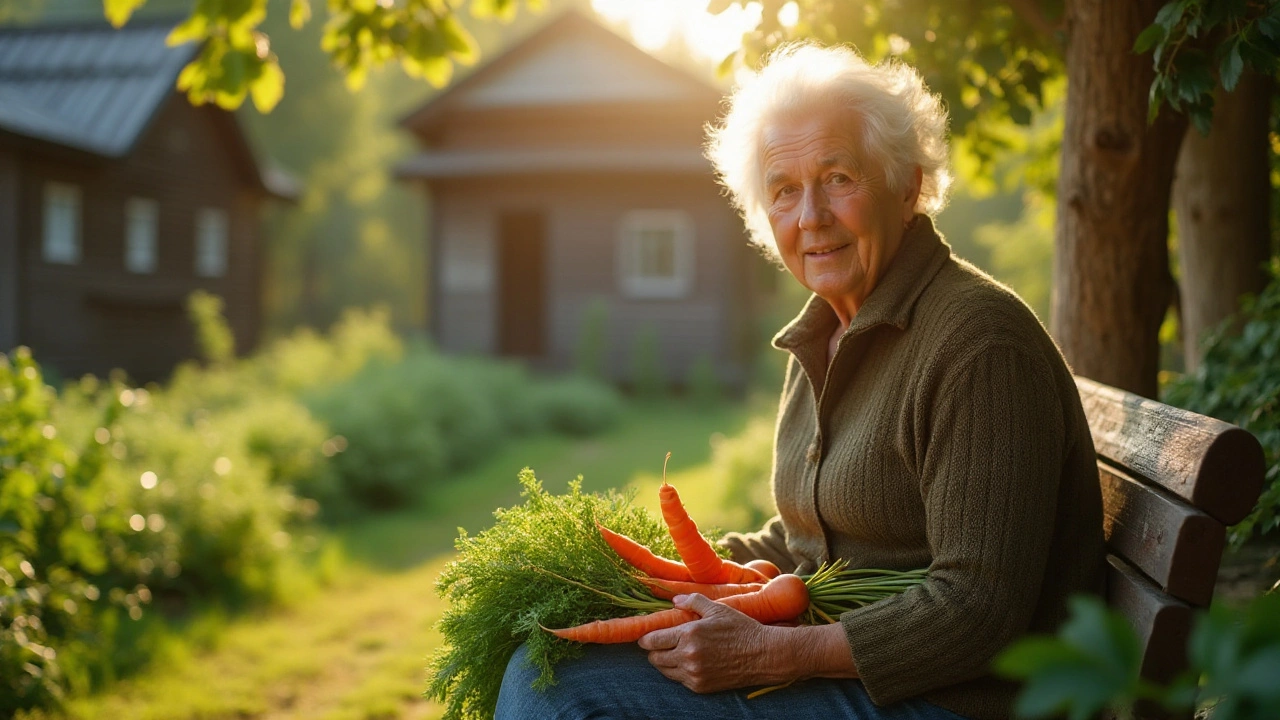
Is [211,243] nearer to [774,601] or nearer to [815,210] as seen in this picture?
[815,210]

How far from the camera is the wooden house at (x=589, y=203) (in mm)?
17078

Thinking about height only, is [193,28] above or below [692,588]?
above

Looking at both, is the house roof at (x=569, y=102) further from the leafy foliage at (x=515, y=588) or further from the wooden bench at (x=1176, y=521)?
the wooden bench at (x=1176, y=521)

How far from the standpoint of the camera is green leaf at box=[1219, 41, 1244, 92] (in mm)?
2131

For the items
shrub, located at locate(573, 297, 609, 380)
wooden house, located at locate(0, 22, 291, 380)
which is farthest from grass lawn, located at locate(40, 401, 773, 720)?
wooden house, located at locate(0, 22, 291, 380)

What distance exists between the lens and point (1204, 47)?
8.59 ft

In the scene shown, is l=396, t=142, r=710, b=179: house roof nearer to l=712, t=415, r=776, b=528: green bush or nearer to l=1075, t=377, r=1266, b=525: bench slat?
l=712, t=415, r=776, b=528: green bush

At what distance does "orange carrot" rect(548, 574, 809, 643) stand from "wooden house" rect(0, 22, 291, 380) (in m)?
15.1

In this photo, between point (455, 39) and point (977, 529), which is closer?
point (977, 529)

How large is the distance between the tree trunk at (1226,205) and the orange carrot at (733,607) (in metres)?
2.43

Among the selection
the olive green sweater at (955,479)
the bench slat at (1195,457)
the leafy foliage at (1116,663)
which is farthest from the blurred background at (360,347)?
the leafy foliage at (1116,663)

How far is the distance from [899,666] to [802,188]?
104cm

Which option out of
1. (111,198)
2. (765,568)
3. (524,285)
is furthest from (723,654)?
(524,285)

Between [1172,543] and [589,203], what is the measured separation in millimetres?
16385
